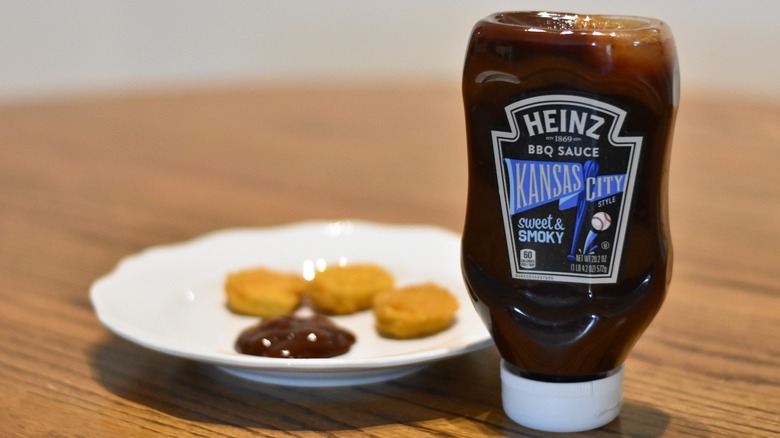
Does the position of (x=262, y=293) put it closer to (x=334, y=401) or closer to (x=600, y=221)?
(x=334, y=401)

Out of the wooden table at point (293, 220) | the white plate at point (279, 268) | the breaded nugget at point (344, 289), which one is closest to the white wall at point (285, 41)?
the wooden table at point (293, 220)

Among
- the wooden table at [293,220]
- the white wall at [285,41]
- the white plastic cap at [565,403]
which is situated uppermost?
the white plastic cap at [565,403]

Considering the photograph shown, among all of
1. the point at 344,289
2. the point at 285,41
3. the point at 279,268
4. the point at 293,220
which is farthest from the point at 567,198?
the point at 285,41

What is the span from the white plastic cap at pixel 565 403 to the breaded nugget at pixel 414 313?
0.58 feet

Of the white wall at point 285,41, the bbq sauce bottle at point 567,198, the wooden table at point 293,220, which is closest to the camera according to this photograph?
the bbq sauce bottle at point 567,198

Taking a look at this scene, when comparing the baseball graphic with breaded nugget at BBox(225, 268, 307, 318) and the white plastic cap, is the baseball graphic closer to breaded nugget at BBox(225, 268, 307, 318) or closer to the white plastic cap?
the white plastic cap

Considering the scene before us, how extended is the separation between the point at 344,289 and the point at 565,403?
1.11ft

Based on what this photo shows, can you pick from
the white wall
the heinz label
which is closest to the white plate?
the heinz label

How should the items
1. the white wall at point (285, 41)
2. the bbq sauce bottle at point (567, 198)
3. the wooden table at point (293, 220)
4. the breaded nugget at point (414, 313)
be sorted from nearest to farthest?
1. the bbq sauce bottle at point (567, 198)
2. the wooden table at point (293, 220)
3. the breaded nugget at point (414, 313)
4. the white wall at point (285, 41)

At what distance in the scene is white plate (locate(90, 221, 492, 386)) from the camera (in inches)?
34.9

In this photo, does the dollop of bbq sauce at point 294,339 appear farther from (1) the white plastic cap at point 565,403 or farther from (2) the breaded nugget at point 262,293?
(1) the white plastic cap at point 565,403

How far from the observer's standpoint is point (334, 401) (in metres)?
0.89

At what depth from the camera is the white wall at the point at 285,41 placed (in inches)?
119

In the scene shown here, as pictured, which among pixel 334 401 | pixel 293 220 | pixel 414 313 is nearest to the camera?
pixel 334 401
